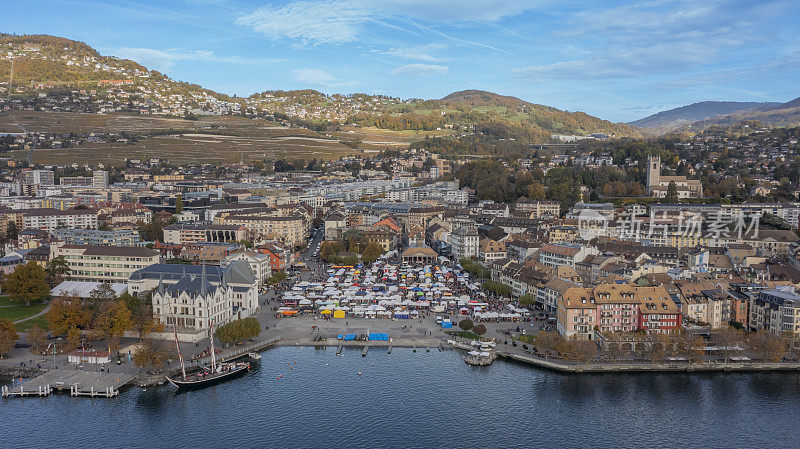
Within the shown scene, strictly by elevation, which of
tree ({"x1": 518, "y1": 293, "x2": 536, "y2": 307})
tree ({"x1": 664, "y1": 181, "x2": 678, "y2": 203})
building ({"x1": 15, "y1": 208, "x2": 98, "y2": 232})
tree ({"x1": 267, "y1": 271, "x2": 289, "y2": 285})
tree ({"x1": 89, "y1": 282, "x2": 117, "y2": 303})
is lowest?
tree ({"x1": 518, "y1": 293, "x2": 536, "y2": 307})

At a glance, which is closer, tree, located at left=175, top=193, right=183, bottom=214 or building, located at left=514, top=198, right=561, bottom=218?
building, located at left=514, top=198, right=561, bottom=218

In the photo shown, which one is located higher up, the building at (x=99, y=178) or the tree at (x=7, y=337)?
the building at (x=99, y=178)

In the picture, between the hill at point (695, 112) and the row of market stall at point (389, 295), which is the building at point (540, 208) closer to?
the row of market stall at point (389, 295)

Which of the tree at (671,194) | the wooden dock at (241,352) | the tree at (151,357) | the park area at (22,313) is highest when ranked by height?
the tree at (671,194)

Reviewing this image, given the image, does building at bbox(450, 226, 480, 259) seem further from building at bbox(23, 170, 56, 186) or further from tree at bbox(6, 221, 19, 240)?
building at bbox(23, 170, 56, 186)

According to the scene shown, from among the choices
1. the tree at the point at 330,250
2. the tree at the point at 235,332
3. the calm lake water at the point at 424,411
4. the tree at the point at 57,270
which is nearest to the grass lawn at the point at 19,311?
the tree at the point at 57,270

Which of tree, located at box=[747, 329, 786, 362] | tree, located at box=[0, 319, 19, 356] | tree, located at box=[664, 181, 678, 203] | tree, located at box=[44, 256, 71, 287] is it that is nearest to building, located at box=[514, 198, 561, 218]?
tree, located at box=[664, 181, 678, 203]

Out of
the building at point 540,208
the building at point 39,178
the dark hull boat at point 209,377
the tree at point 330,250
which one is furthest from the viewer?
the building at point 39,178
